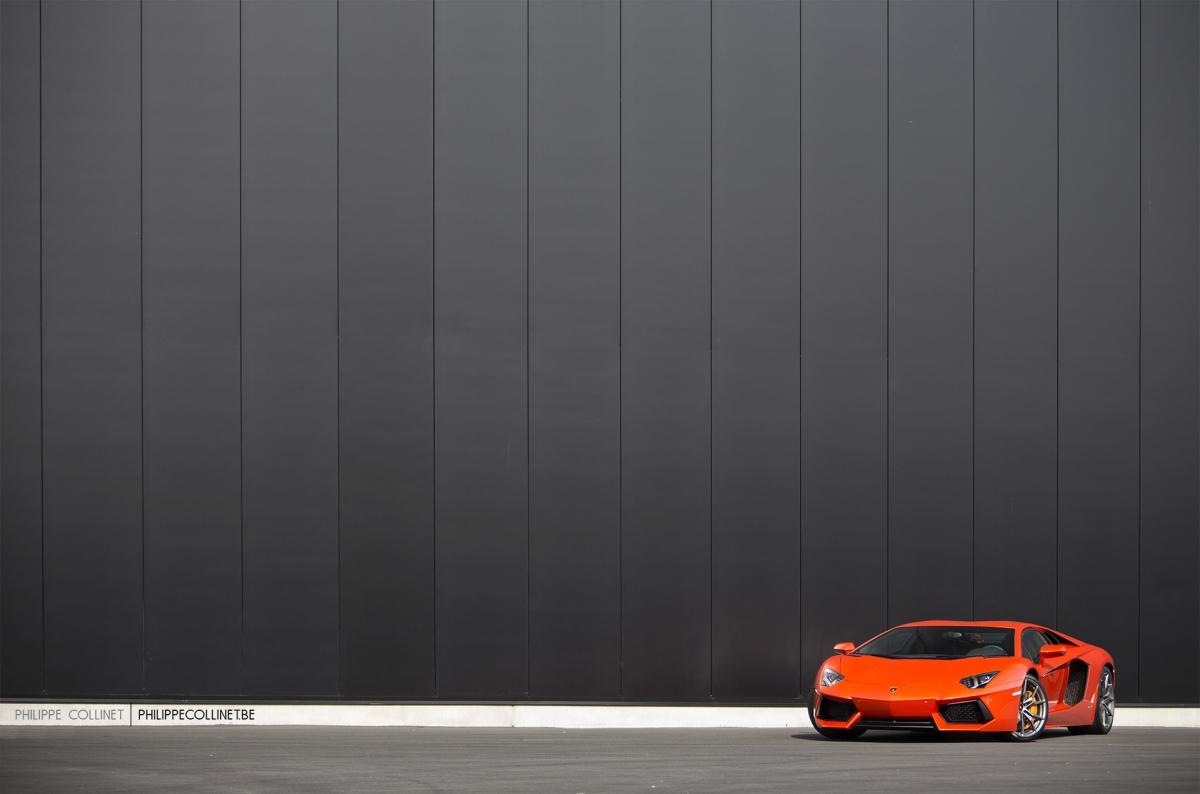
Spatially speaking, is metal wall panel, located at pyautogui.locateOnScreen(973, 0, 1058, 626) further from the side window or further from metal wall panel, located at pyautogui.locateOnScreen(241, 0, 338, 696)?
metal wall panel, located at pyautogui.locateOnScreen(241, 0, 338, 696)

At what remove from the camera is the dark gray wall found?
16969 millimetres

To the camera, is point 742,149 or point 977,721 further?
point 742,149

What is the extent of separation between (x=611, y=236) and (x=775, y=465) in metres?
3.48

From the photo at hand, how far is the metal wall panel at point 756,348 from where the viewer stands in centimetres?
1720

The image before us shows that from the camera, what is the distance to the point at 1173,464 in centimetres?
1778

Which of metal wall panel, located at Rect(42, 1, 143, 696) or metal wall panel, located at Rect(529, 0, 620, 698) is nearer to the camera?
metal wall panel, located at Rect(42, 1, 143, 696)

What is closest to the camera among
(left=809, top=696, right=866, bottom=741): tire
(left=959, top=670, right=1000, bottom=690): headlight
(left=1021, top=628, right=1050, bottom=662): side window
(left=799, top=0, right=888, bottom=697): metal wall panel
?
(left=959, top=670, right=1000, bottom=690): headlight

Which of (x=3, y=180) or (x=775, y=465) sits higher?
(x=3, y=180)

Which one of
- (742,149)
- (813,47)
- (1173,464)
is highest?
(813,47)

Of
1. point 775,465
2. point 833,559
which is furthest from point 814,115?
point 833,559

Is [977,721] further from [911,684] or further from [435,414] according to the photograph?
[435,414]

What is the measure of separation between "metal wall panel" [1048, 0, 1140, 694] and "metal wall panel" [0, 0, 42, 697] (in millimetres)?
12557

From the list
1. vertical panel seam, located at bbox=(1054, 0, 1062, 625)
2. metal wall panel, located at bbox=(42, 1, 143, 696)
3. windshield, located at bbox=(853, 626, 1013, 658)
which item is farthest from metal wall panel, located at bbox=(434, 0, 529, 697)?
vertical panel seam, located at bbox=(1054, 0, 1062, 625)

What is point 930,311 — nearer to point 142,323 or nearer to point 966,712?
point 966,712
